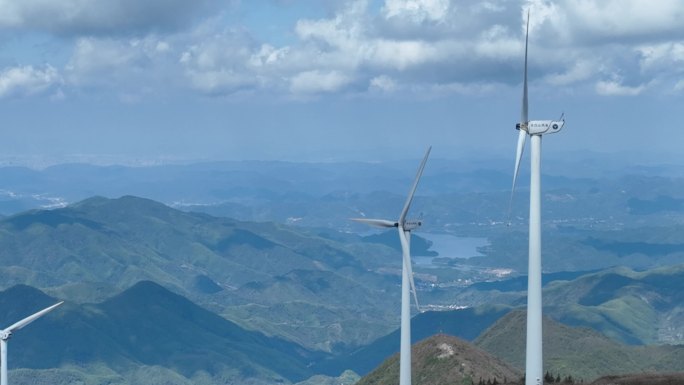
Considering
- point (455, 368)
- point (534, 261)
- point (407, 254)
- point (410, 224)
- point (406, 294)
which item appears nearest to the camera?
point (534, 261)

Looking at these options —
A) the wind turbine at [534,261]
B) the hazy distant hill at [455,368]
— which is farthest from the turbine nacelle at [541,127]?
the hazy distant hill at [455,368]

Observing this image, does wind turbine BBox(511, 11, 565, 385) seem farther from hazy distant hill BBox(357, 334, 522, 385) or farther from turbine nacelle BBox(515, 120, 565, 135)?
hazy distant hill BBox(357, 334, 522, 385)

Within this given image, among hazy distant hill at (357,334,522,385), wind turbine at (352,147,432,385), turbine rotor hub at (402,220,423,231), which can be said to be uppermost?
turbine rotor hub at (402,220,423,231)

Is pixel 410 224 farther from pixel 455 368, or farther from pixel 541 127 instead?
pixel 455 368

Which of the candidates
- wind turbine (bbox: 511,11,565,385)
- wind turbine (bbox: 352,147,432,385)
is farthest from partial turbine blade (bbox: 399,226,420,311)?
wind turbine (bbox: 511,11,565,385)

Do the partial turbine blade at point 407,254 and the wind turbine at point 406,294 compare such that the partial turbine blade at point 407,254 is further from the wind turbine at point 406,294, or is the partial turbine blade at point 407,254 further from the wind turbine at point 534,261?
the wind turbine at point 534,261

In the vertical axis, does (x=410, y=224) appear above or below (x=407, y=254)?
above

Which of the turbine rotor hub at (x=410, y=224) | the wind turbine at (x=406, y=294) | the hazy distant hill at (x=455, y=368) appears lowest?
the hazy distant hill at (x=455, y=368)

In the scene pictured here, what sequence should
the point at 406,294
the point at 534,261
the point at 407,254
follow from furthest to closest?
1. the point at 406,294
2. the point at 407,254
3. the point at 534,261

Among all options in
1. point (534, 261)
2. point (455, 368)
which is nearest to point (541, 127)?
point (534, 261)

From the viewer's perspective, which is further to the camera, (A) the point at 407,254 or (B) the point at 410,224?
(B) the point at 410,224

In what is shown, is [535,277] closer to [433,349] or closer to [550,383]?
[550,383]
